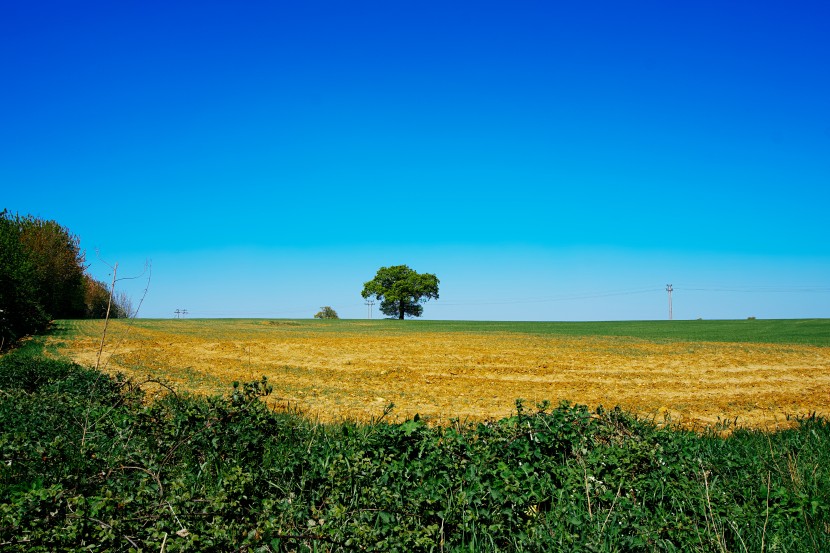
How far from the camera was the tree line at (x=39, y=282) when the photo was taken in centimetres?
2245

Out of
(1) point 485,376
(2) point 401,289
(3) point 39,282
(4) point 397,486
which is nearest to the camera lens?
(4) point 397,486

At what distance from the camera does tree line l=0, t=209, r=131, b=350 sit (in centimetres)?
2245

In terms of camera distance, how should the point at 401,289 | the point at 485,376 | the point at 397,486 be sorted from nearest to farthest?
the point at 397,486, the point at 485,376, the point at 401,289

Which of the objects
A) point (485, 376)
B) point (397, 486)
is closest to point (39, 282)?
point (485, 376)

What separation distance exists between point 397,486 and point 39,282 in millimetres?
48033

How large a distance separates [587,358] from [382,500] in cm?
1673

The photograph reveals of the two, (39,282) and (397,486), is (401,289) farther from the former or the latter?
(397,486)

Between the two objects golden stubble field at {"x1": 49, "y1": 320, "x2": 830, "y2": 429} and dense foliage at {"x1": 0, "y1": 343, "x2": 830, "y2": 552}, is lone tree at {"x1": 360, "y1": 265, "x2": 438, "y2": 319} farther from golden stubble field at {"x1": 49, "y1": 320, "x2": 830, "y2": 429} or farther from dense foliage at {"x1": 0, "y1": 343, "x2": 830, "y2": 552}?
dense foliage at {"x1": 0, "y1": 343, "x2": 830, "y2": 552}

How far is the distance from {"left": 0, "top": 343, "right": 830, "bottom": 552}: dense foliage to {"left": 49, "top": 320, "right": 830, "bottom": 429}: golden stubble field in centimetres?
244

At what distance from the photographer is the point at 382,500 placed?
3791 mm

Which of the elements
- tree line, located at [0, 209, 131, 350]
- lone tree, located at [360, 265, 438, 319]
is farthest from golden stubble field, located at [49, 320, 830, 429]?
lone tree, located at [360, 265, 438, 319]

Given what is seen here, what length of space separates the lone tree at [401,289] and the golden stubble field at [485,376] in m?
68.7

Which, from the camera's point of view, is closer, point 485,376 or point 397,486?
point 397,486

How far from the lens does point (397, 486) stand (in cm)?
413
